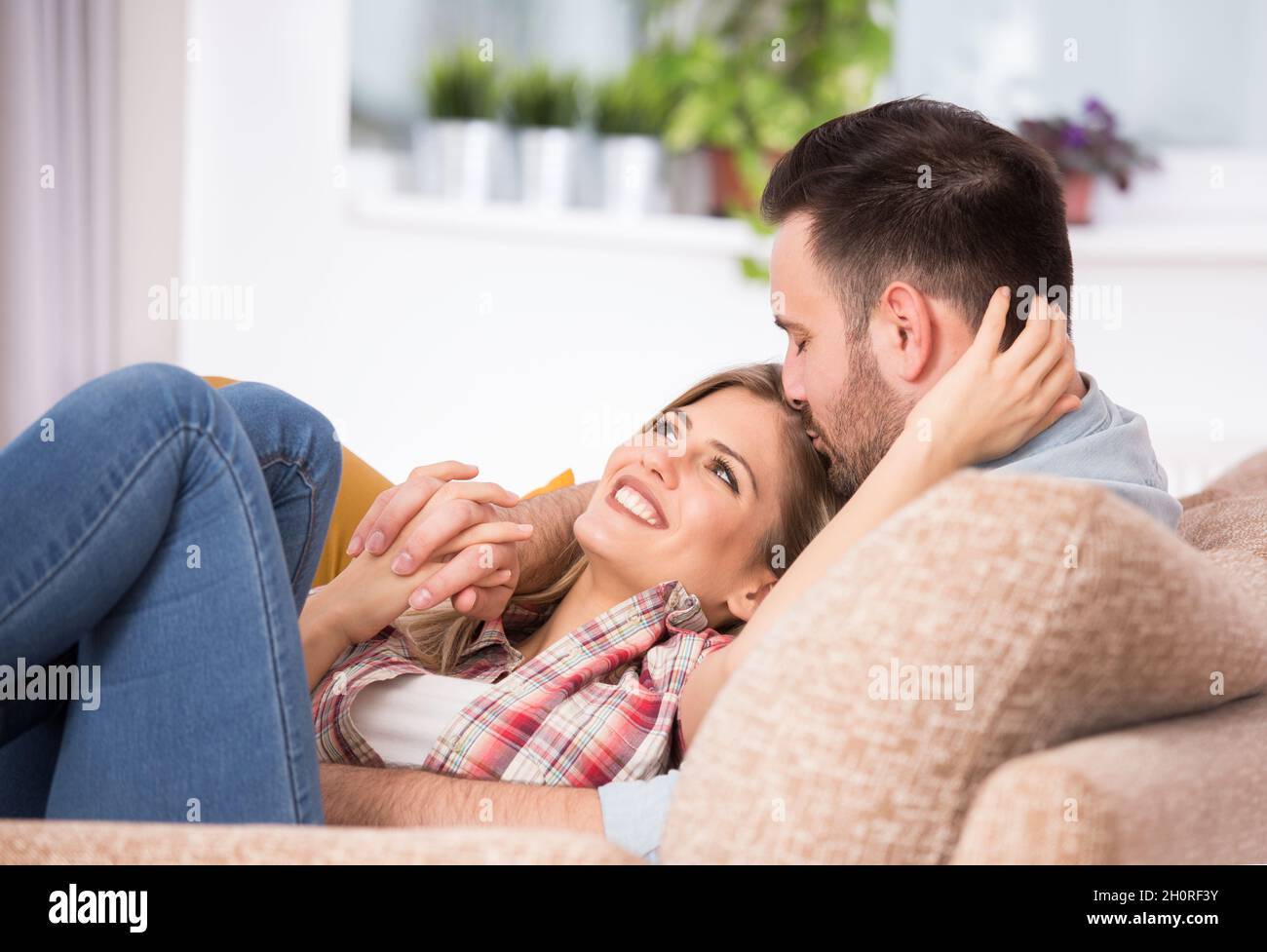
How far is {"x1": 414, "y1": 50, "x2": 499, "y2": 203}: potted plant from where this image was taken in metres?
4.05

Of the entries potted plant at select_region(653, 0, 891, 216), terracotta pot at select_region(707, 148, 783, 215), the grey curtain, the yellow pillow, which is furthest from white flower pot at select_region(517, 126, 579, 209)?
the yellow pillow

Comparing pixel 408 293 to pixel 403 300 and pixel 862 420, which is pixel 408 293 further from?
pixel 862 420

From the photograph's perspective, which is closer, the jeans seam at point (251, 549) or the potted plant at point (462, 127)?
the jeans seam at point (251, 549)

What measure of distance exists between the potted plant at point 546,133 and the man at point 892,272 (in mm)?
2431

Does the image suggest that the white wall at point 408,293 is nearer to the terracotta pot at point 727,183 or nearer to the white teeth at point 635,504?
the terracotta pot at point 727,183

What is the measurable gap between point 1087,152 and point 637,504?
7.61ft

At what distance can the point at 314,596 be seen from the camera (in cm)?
158

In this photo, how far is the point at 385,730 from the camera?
145 cm

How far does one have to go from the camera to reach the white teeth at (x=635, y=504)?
1645mm

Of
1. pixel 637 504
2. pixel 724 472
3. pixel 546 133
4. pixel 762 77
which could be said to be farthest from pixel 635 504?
pixel 546 133

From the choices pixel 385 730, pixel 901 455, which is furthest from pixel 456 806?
pixel 901 455

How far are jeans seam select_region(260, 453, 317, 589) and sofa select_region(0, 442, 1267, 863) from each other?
1.68 feet

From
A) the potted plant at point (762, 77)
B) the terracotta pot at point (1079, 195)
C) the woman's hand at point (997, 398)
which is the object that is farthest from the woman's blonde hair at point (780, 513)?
the potted plant at point (762, 77)

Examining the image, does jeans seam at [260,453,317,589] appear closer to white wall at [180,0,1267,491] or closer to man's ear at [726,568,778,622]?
man's ear at [726,568,778,622]
